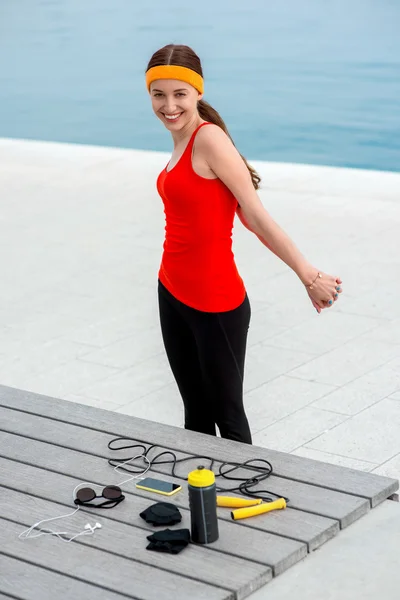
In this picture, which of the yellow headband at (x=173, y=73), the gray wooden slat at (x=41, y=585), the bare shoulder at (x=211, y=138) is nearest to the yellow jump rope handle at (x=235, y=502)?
the gray wooden slat at (x=41, y=585)

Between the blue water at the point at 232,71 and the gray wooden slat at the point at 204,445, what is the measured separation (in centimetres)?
1122

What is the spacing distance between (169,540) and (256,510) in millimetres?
277

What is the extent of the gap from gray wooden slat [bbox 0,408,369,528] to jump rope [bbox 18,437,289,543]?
27 mm

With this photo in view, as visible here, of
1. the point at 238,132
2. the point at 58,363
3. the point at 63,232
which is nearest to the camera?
the point at 58,363

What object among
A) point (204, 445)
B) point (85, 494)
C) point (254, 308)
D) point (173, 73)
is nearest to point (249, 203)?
point (173, 73)

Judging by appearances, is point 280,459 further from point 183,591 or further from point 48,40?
point 48,40

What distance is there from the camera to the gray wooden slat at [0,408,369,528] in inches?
109

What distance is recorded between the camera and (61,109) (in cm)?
1842

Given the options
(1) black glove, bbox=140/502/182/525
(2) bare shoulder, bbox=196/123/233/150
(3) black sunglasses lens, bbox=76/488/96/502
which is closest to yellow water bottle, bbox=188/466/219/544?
(1) black glove, bbox=140/502/182/525

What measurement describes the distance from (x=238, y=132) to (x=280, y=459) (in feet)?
43.8

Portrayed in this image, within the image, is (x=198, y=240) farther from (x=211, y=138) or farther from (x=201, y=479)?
(x=201, y=479)

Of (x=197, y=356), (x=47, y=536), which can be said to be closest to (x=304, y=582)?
(x=47, y=536)

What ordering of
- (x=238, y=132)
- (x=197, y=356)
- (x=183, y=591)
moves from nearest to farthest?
(x=183, y=591)
(x=197, y=356)
(x=238, y=132)

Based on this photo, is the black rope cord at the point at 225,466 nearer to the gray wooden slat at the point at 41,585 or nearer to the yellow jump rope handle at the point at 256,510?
the yellow jump rope handle at the point at 256,510
